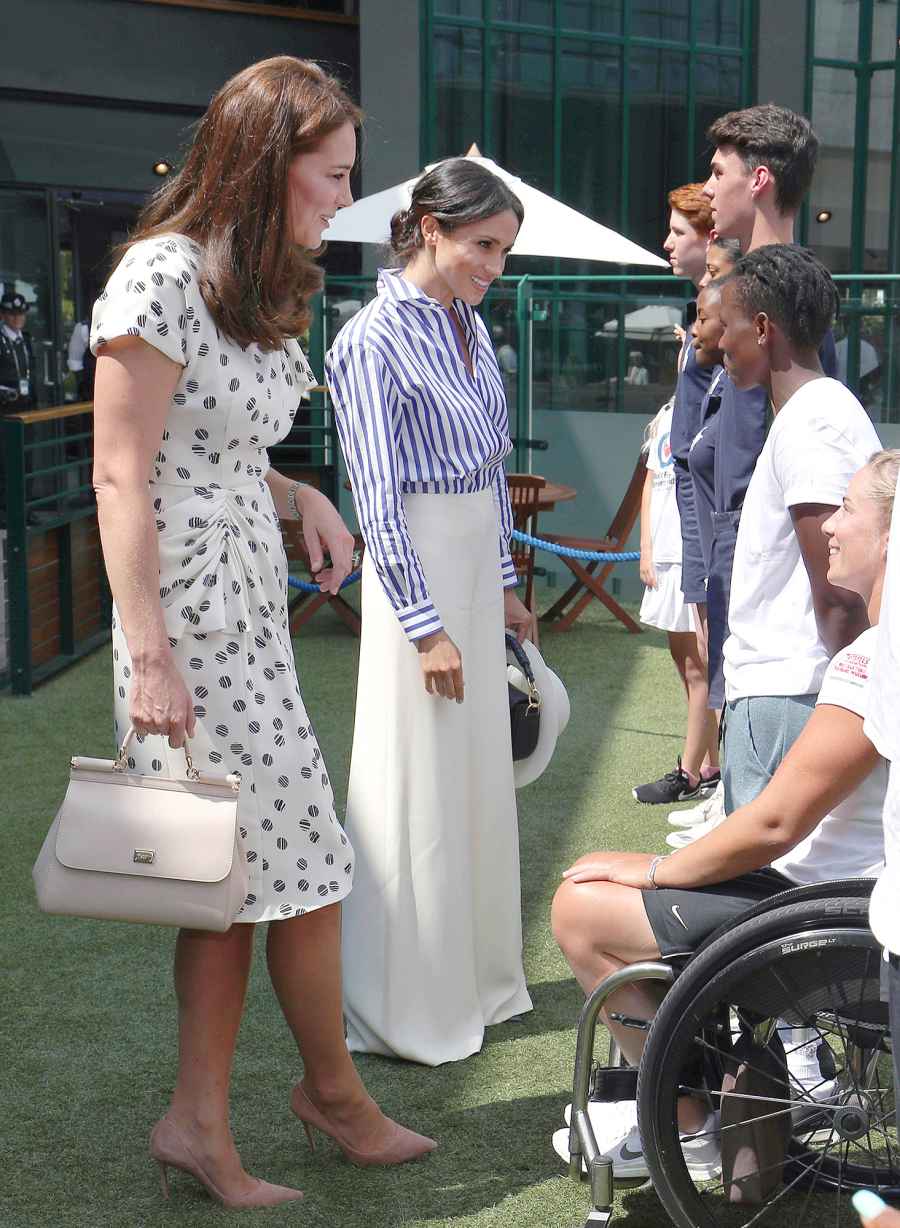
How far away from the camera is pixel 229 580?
2.60 meters

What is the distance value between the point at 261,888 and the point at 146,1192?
70 centimetres

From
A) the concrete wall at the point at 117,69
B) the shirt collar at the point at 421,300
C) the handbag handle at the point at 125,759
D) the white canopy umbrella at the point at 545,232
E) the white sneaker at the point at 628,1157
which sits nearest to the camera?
the handbag handle at the point at 125,759

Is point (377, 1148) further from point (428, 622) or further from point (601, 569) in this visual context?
point (601, 569)

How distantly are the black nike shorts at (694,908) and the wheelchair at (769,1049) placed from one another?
0.04 m

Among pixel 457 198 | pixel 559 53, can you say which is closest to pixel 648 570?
pixel 457 198

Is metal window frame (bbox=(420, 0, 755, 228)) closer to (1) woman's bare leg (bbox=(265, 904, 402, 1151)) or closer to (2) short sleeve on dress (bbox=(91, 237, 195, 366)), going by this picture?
(2) short sleeve on dress (bbox=(91, 237, 195, 366))

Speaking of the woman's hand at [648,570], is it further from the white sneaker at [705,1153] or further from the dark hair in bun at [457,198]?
the white sneaker at [705,1153]

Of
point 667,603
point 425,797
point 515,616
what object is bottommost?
point 425,797

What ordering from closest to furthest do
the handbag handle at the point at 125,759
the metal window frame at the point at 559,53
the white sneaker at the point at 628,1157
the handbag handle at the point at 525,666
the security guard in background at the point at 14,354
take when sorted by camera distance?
the handbag handle at the point at 125,759, the white sneaker at the point at 628,1157, the handbag handle at the point at 525,666, the security guard in background at the point at 14,354, the metal window frame at the point at 559,53

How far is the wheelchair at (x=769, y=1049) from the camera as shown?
2.28 meters

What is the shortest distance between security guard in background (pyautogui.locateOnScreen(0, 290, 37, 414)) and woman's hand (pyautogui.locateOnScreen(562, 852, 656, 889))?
36.2 ft

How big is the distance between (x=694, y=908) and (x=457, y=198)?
1.68m

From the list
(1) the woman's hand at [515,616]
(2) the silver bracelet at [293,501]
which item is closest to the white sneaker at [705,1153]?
(2) the silver bracelet at [293,501]

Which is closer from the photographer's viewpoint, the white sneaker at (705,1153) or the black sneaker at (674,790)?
the white sneaker at (705,1153)
